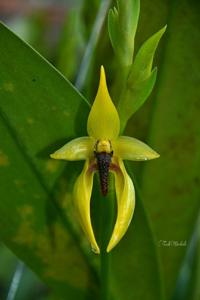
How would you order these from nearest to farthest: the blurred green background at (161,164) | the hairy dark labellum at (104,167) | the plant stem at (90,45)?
the hairy dark labellum at (104,167) < the blurred green background at (161,164) < the plant stem at (90,45)

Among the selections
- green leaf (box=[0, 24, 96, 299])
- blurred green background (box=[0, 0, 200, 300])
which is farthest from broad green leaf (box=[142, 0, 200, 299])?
green leaf (box=[0, 24, 96, 299])

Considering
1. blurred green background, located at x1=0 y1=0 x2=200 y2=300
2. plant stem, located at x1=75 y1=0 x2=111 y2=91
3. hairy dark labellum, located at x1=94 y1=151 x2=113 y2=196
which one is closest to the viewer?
hairy dark labellum, located at x1=94 y1=151 x2=113 y2=196

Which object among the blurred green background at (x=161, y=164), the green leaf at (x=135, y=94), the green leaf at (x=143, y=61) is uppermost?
the green leaf at (x=143, y=61)

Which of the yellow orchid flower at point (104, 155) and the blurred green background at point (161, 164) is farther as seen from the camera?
the blurred green background at point (161, 164)

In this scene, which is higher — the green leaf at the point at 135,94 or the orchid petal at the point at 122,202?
the green leaf at the point at 135,94

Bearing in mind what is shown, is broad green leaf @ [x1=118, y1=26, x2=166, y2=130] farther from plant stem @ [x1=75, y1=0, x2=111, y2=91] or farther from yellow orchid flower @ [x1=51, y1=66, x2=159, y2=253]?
plant stem @ [x1=75, y1=0, x2=111, y2=91]

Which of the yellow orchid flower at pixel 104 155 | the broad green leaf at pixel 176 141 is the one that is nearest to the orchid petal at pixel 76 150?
the yellow orchid flower at pixel 104 155

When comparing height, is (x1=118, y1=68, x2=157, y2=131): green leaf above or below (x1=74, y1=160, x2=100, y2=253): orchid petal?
above

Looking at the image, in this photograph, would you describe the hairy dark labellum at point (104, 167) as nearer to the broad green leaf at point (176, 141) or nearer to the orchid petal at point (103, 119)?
the orchid petal at point (103, 119)

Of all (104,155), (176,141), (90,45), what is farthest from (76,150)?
(90,45)
